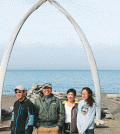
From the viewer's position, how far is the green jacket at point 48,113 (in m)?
4.25

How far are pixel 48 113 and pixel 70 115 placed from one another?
20.9 inches

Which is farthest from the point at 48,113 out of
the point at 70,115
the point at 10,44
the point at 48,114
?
the point at 10,44

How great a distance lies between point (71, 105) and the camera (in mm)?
4449

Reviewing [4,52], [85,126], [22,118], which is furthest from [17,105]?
[4,52]

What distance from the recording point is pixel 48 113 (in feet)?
14.0

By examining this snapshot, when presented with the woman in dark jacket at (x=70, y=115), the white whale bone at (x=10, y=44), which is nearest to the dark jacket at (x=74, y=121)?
the woman in dark jacket at (x=70, y=115)

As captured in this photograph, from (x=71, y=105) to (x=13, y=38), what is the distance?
5588 mm

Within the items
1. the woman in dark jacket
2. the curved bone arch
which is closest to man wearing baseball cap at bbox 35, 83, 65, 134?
the woman in dark jacket

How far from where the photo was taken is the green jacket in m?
4.25

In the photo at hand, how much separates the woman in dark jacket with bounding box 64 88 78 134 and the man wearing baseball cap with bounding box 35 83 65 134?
155mm

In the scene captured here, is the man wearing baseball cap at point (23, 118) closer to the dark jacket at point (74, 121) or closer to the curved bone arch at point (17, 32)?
the dark jacket at point (74, 121)

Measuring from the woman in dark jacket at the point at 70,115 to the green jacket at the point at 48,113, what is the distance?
150mm

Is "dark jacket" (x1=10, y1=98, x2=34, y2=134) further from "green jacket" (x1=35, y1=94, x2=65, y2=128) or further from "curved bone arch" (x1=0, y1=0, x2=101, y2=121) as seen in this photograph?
"curved bone arch" (x1=0, y1=0, x2=101, y2=121)

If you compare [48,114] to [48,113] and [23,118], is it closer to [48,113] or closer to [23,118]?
[48,113]
